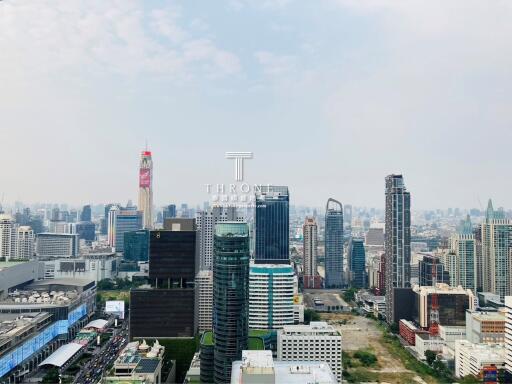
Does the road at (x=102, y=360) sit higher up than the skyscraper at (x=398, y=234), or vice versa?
the skyscraper at (x=398, y=234)

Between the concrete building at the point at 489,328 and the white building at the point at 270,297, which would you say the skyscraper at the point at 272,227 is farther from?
the concrete building at the point at 489,328

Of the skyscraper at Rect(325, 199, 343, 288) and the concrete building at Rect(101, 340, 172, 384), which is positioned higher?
the skyscraper at Rect(325, 199, 343, 288)

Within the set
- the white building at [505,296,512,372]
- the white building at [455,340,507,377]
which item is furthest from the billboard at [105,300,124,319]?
Answer: the white building at [505,296,512,372]

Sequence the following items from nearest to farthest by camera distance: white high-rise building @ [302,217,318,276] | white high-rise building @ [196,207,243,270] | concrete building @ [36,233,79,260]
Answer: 1. white high-rise building @ [196,207,243,270]
2. white high-rise building @ [302,217,318,276]
3. concrete building @ [36,233,79,260]

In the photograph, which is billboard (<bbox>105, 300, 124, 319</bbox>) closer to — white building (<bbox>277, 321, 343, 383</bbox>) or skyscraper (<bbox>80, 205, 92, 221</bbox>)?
white building (<bbox>277, 321, 343, 383</bbox>)

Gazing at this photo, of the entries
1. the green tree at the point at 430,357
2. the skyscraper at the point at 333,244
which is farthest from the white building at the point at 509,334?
the skyscraper at the point at 333,244

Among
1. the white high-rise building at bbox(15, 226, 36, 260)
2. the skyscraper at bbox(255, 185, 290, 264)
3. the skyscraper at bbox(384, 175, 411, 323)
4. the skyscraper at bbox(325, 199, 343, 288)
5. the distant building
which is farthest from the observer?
the distant building
